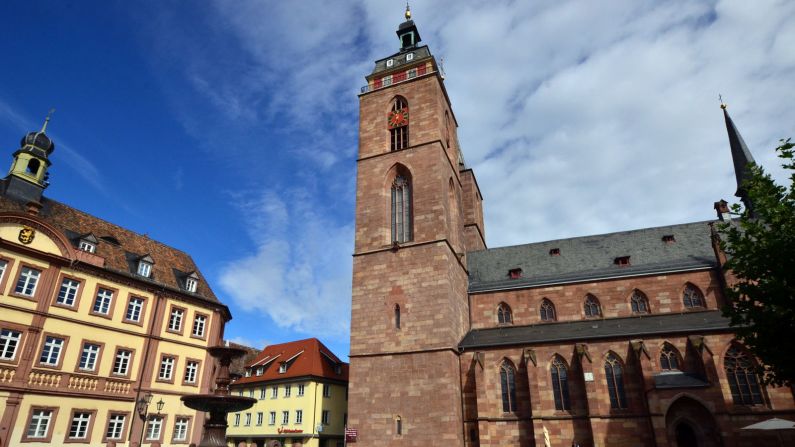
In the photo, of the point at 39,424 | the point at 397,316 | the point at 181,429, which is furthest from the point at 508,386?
the point at 39,424

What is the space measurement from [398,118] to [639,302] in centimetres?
1766

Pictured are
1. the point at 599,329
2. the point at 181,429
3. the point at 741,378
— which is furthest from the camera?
the point at 181,429

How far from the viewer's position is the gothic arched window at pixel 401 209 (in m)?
28.5

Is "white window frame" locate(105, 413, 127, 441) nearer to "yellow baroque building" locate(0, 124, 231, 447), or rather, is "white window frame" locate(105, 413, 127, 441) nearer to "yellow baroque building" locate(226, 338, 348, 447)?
"yellow baroque building" locate(0, 124, 231, 447)

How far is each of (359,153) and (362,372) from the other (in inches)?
534

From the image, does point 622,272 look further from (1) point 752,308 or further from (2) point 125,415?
(2) point 125,415

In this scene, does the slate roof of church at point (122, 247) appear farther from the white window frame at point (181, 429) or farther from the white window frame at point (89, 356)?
the white window frame at point (181, 429)

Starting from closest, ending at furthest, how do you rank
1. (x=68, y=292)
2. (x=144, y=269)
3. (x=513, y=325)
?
(x=68, y=292) → (x=144, y=269) → (x=513, y=325)

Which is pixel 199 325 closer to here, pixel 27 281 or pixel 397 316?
pixel 27 281

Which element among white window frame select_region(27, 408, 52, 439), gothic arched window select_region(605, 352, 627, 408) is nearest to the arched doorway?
gothic arched window select_region(605, 352, 627, 408)

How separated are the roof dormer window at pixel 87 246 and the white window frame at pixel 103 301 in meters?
2.08

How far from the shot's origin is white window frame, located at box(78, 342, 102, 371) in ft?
74.5

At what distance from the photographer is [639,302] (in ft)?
88.1

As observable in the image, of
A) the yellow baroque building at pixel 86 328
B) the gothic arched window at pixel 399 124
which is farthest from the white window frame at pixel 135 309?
the gothic arched window at pixel 399 124
